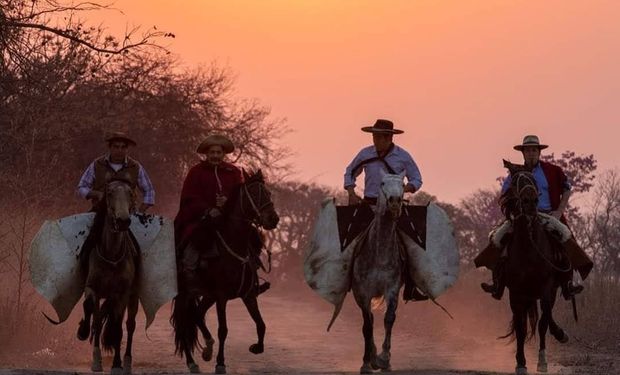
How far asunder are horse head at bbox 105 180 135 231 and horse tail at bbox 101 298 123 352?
1.08 meters

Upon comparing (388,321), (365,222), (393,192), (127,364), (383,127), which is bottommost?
(127,364)

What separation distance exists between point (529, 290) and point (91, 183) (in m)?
5.18

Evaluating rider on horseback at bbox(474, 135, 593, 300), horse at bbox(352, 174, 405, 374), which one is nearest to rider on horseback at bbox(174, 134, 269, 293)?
horse at bbox(352, 174, 405, 374)

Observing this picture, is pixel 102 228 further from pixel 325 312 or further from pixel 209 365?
pixel 325 312

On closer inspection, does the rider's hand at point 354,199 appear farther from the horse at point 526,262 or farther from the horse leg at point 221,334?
the horse leg at point 221,334

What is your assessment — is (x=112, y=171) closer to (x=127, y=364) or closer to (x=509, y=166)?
(x=127, y=364)

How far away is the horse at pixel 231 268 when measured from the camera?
50.0 feet

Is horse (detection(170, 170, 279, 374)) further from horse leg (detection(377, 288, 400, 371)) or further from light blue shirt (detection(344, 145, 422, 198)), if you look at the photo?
horse leg (detection(377, 288, 400, 371))

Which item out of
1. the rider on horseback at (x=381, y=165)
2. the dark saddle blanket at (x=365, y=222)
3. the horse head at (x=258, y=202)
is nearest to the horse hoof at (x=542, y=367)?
the rider on horseback at (x=381, y=165)

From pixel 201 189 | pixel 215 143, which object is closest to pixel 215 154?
pixel 215 143

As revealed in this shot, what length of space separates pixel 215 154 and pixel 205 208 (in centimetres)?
82

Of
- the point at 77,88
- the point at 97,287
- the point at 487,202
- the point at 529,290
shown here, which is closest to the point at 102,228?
the point at 97,287

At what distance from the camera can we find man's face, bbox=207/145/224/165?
1647 centimetres

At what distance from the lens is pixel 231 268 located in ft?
51.3
